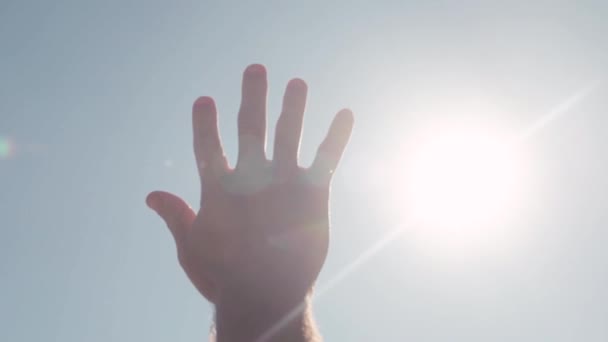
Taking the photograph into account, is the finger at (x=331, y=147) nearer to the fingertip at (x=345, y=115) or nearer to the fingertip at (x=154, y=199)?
the fingertip at (x=345, y=115)

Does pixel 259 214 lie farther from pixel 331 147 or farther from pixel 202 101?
pixel 202 101

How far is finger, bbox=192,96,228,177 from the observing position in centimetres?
249

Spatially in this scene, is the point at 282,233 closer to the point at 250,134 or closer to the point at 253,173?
the point at 253,173

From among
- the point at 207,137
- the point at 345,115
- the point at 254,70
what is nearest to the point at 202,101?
the point at 207,137

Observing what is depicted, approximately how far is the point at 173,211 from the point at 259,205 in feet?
1.66

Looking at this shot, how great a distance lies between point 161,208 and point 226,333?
2.66ft

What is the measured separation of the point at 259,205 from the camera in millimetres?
2424

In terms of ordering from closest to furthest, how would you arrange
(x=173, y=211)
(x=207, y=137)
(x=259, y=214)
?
(x=259, y=214), (x=207, y=137), (x=173, y=211)

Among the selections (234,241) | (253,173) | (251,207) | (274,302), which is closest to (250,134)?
(253,173)

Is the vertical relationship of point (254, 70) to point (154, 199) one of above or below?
above

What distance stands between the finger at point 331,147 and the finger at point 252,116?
0.28m

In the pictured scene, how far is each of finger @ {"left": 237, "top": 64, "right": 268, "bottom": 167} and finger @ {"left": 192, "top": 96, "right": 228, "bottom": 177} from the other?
14 cm

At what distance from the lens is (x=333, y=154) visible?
2.53m

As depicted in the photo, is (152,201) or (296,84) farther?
(152,201)
